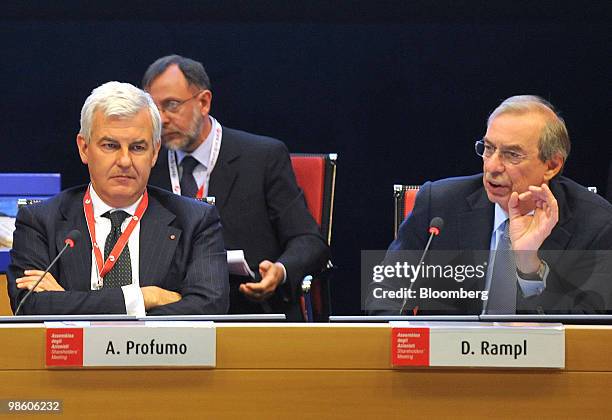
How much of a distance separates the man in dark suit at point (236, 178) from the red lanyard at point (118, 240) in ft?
3.68

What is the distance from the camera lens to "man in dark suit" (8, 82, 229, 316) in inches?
126

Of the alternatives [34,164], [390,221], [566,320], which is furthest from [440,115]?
[566,320]

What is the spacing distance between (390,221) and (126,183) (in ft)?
9.01

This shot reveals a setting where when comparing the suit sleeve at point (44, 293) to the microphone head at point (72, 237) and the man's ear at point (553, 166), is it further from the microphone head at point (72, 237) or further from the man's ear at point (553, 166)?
A: the man's ear at point (553, 166)

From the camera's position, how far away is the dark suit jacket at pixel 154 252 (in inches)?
126

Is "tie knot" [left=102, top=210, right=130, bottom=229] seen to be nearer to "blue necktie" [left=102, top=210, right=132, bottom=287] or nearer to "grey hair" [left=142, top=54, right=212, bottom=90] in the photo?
"blue necktie" [left=102, top=210, right=132, bottom=287]

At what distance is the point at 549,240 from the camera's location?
3379 millimetres

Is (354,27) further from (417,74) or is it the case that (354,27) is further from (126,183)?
(126,183)

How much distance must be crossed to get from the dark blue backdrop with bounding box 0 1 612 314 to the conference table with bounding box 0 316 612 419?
11.4 feet

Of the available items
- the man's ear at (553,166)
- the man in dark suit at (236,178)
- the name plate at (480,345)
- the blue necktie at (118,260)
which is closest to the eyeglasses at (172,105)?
the man in dark suit at (236,178)

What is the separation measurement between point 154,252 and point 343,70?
2.69 meters

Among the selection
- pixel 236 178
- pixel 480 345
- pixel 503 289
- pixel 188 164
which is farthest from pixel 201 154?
pixel 480 345

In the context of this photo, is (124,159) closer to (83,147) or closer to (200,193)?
(83,147)

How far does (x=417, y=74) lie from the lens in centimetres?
574
